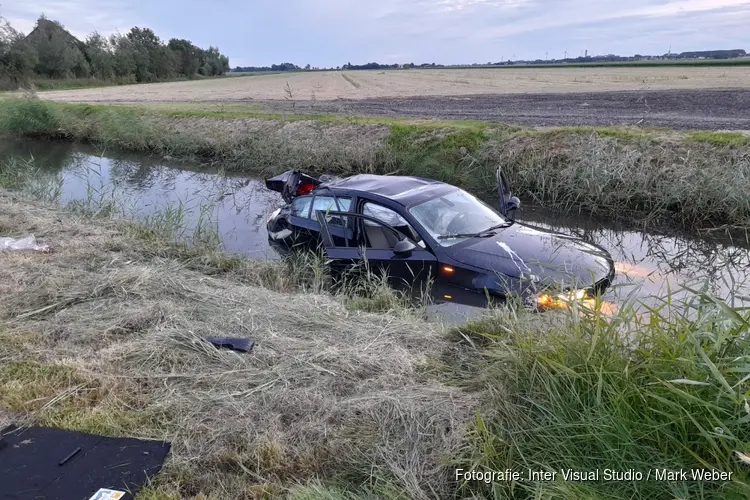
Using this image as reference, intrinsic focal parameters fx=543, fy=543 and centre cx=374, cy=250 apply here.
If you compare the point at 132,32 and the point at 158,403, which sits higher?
the point at 132,32

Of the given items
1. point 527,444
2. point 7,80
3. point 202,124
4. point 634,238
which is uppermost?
point 7,80

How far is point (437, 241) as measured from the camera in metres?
6.29

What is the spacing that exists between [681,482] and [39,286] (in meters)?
6.18

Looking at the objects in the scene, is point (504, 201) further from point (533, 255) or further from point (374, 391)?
point (374, 391)

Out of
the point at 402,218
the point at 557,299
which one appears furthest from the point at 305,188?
the point at 557,299

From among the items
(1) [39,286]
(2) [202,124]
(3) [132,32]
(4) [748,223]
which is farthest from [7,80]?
(4) [748,223]

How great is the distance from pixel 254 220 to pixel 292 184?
3.14m

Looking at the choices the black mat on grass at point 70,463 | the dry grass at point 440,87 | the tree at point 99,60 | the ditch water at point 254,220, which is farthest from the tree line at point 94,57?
the black mat on grass at point 70,463

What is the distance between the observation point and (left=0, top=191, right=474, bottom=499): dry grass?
3.14m

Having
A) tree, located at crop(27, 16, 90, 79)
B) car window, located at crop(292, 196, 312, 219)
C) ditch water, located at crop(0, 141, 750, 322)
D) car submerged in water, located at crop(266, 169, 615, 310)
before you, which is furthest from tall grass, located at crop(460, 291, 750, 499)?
tree, located at crop(27, 16, 90, 79)

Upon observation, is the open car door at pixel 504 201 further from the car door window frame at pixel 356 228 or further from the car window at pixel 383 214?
the car door window frame at pixel 356 228

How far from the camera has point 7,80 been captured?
53.6 meters

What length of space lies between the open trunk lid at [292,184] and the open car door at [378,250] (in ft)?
5.66

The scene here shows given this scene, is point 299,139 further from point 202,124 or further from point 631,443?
point 631,443
